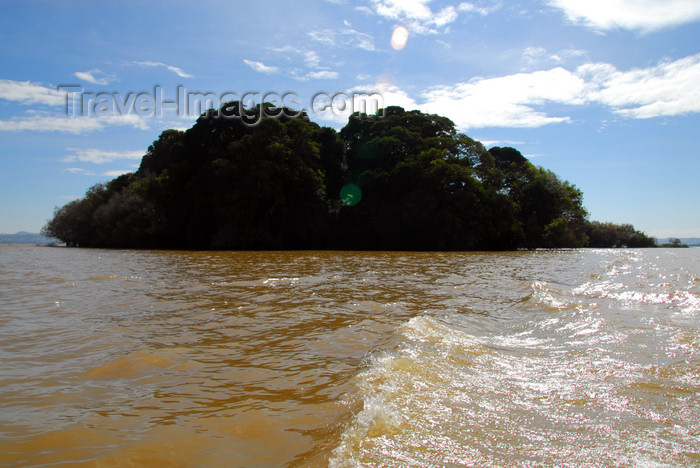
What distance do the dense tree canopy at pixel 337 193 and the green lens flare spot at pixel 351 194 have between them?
133mm

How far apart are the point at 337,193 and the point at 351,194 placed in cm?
185

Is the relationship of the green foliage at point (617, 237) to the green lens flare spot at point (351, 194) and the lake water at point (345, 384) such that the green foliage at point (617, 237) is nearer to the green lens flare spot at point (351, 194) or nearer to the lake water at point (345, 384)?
the green lens flare spot at point (351, 194)

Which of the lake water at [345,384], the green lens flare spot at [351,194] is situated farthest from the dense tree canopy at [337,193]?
the lake water at [345,384]

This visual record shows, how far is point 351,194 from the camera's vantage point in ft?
124

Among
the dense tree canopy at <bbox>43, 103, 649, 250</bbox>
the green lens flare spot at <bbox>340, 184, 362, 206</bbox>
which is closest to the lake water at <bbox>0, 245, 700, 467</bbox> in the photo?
the dense tree canopy at <bbox>43, 103, 649, 250</bbox>

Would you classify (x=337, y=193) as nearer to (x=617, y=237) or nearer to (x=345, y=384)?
(x=345, y=384)

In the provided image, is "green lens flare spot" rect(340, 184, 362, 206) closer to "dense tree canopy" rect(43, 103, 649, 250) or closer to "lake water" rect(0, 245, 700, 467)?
"dense tree canopy" rect(43, 103, 649, 250)

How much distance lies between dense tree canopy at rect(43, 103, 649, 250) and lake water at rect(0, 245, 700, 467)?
2688 cm

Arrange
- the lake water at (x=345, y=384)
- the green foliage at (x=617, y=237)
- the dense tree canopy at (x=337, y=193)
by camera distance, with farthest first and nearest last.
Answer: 1. the green foliage at (x=617, y=237)
2. the dense tree canopy at (x=337, y=193)
3. the lake water at (x=345, y=384)

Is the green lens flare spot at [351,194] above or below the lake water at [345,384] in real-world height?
above

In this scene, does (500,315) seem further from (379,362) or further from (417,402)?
(417,402)

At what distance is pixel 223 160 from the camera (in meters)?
32.3

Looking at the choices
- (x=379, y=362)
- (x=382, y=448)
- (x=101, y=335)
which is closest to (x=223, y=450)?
(x=382, y=448)

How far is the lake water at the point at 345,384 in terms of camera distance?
2.06 metres
